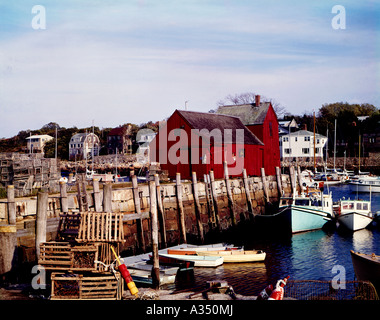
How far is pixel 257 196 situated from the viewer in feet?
123

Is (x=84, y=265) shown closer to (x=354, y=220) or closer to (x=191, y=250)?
(x=191, y=250)

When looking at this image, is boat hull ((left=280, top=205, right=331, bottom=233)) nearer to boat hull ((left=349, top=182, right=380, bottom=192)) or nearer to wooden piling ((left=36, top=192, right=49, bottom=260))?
wooden piling ((left=36, top=192, right=49, bottom=260))

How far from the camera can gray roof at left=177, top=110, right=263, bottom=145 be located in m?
40.8

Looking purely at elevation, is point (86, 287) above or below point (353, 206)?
below

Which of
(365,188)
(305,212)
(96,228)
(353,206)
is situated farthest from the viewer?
(365,188)

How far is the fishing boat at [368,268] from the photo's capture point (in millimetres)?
17016

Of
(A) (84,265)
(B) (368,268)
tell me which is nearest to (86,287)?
(A) (84,265)

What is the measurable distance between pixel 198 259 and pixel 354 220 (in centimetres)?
1541

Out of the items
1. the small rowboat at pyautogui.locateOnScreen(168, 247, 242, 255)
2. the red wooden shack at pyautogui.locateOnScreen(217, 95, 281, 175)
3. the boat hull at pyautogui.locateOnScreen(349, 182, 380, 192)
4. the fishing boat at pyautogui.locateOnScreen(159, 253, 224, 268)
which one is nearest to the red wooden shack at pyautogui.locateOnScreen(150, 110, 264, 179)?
the red wooden shack at pyautogui.locateOnScreen(217, 95, 281, 175)

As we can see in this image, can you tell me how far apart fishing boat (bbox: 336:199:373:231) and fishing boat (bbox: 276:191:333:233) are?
1015 mm

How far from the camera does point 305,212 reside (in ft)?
106

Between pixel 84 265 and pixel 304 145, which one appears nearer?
pixel 84 265
